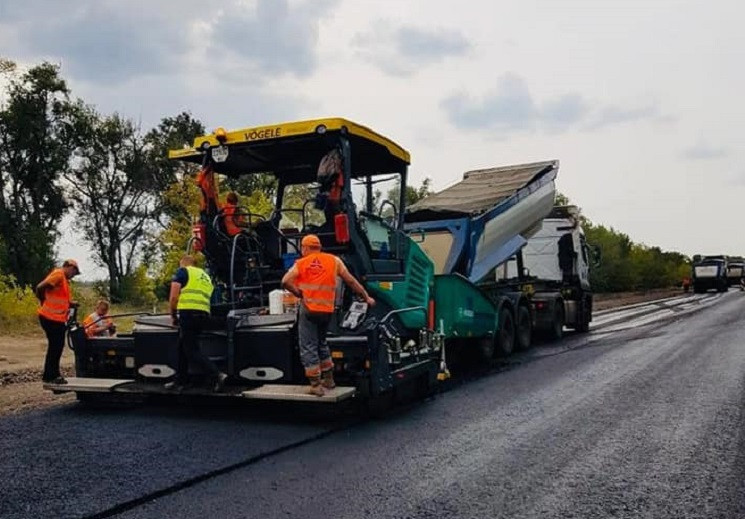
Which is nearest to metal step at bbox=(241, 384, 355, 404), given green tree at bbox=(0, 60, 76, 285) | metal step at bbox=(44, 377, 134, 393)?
metal step at bbox=(44, 377, 134, 393)

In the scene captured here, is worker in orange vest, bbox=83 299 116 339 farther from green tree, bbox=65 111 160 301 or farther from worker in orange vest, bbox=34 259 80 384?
green tree, bbox=65 111 160 301

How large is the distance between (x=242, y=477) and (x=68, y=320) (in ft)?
13.6

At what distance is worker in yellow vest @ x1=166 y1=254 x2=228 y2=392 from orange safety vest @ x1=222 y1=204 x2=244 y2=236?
0.80 m

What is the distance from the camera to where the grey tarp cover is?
10945mm

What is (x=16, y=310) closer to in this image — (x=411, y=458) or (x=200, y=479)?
(x=200, y=479)

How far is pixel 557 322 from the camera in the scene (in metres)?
14.3

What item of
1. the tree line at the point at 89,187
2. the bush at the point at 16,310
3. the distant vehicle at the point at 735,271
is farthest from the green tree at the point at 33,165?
the distant vehicle at the point at 735,271

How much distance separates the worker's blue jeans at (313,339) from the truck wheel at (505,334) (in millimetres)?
5973

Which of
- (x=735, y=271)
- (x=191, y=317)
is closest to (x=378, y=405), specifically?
(x=191, y=317)

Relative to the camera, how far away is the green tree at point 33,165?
84.8 ft

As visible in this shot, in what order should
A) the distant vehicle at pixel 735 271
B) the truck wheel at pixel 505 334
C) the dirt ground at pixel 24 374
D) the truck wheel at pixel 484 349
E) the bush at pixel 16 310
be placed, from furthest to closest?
the distant vehicle at pixel 735 271, the bush at pixel 16 310, the truck wheel at pixel 505 334, the truck wheel at pixel 484 349, the dirt ground at pixel 24 374

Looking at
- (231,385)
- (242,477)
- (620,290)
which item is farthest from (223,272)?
(620,290)

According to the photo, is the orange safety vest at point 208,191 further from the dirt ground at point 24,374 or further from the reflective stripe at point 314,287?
the dirt ground at point 24,374

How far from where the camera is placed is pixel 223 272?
7.32 meters
